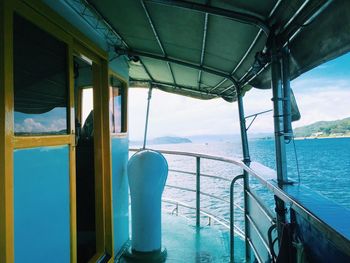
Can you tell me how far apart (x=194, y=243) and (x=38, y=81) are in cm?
250

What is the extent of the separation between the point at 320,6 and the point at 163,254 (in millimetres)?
2482

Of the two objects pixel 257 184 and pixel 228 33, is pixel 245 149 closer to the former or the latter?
pixel 257 184

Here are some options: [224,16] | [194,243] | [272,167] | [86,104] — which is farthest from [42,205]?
[272,167]

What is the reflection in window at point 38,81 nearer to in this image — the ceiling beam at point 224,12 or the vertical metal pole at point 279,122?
the ceiling beam at point 224,12

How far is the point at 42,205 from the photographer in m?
1.39

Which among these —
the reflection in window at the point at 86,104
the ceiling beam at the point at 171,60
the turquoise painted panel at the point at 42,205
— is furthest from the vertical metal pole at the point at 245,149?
the turquoise painted panel at the point at 42,205

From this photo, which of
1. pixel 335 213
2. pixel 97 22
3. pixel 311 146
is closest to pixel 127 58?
pixel 97 22

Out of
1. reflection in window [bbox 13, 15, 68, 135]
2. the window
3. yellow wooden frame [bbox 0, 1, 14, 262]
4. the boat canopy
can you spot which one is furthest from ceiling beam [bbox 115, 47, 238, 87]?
yellow wooden frame [bbox 0, 1, 14, 262]

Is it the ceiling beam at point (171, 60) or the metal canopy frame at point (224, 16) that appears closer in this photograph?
the metal canopy frame at point (224, 16)

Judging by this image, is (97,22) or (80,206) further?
(80,206)

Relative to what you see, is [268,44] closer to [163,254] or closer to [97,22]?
[97,22]

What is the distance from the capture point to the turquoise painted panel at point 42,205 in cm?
121

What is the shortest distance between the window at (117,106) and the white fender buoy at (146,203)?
435 mm

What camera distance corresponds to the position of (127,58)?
3.15 metres
